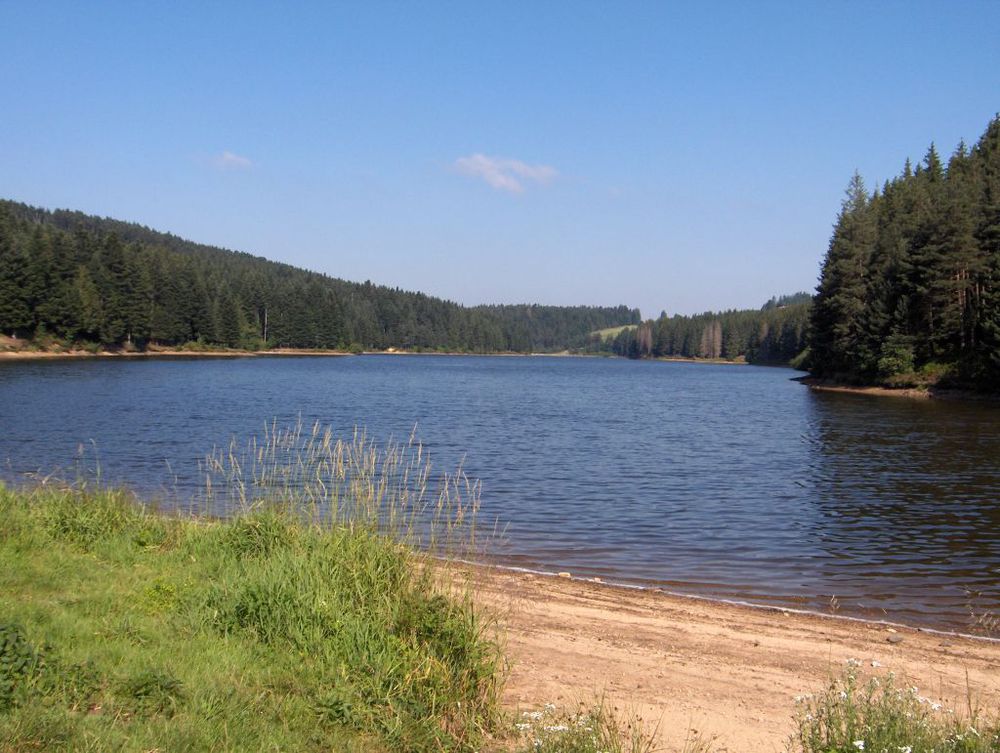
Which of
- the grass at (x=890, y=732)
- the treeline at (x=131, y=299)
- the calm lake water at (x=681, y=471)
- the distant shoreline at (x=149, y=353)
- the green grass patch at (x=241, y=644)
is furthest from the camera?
the treeline at (x=131, y=299)

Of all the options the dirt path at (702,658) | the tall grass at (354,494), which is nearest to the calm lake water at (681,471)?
the tall grass at (354,494)

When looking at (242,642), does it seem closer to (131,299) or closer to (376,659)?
(376,659)

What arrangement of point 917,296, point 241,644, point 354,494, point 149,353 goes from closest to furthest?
point 241,644 < point 354,494 < point 917,296 < point 149,353

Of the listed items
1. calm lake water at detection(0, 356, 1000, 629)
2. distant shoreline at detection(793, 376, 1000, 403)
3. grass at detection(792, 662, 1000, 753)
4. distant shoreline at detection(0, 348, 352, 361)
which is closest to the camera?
grass at detection(792, 662, 1000, 753)

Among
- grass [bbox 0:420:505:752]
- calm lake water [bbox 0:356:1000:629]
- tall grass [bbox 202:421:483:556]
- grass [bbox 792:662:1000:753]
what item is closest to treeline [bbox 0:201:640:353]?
calm lake water [bbox 0:356:1000:629]

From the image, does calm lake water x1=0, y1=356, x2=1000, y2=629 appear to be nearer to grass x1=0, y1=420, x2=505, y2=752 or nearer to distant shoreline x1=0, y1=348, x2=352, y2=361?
grass x1=0, y1=420, x2=505, y2=752

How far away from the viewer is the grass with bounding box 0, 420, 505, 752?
5.17 m

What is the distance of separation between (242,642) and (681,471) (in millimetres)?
19901

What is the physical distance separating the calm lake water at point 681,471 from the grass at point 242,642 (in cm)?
478

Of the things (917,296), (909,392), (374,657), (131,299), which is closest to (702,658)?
(374,657)

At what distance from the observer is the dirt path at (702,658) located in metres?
7.06

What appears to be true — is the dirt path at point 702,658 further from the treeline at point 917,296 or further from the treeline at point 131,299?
the treeline at point 131,299

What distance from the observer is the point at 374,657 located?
250 inches

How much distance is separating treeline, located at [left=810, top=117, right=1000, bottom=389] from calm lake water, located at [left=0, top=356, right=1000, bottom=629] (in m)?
7.12
